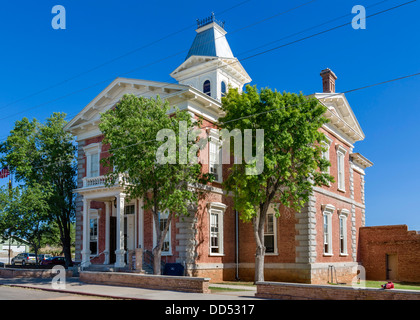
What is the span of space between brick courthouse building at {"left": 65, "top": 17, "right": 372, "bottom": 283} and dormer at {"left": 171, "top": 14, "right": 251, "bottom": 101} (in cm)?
14

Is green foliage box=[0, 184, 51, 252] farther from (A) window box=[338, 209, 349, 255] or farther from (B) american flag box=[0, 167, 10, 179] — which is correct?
(A) window box=[338, 209, 349, 255]

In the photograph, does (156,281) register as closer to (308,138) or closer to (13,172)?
(308,138)

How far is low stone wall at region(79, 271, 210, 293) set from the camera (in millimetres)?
17766

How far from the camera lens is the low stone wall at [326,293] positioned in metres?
13.6

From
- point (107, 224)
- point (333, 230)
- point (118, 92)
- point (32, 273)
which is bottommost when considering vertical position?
point (32, 273)

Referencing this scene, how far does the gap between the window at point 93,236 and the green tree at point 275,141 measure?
1120cm

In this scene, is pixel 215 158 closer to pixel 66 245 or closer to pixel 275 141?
pixel 275 141

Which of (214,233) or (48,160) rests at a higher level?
(48,160)

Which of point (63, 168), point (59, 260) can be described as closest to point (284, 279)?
point (63, 168)

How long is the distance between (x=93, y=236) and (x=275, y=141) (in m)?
14.5

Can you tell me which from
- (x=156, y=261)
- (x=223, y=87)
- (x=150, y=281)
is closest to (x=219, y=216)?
(x=156, y=261)

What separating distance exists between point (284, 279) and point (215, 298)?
10513 millimetres

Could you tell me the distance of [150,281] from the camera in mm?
19438
